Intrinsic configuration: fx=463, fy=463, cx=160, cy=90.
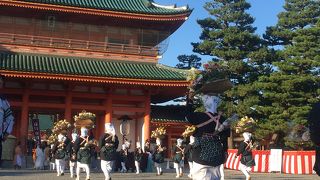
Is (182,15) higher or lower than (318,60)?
higher

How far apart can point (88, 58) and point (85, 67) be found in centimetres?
103

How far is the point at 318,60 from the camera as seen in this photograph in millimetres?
28859

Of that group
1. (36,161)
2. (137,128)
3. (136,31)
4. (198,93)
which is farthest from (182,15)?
(198,93)

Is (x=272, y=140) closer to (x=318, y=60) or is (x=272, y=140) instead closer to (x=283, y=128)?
(x=283, y=128)

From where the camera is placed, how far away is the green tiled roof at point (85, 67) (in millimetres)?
23719

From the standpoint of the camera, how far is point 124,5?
28.1m

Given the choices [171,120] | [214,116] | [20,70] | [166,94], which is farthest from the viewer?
[171,120]

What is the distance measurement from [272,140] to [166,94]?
7850 millimetres

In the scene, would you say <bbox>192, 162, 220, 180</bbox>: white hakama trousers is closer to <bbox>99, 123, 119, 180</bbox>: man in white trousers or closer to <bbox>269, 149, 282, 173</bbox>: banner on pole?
<bbox>99, 123, 119, 180</bbox>: man in white trousers

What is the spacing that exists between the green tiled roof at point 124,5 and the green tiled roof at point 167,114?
7173 millimetres

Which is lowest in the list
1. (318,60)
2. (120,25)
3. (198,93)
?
(198,93)

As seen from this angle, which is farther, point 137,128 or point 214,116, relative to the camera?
point 137,128

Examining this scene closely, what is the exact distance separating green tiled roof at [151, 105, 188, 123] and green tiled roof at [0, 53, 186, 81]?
18.6ft

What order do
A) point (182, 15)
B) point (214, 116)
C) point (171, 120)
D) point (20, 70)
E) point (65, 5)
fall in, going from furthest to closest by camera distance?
point (171, 120) < point (182, 15) < point (65, 5) < point (20, 70) < point (214, 116)
